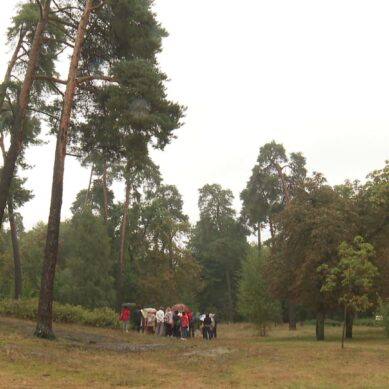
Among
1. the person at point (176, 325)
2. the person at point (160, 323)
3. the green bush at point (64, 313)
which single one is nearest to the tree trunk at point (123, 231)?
the green bush at point (64, 313)

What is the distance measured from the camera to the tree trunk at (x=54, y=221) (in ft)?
50.5

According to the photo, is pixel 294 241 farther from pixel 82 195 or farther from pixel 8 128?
pixel 82 195

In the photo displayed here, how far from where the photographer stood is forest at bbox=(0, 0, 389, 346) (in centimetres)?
1675

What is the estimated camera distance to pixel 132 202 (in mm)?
43625

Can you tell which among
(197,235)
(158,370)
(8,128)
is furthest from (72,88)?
(197,235)

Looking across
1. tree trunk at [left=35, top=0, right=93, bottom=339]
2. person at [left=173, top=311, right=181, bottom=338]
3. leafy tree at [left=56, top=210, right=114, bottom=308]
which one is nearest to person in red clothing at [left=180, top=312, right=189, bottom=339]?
person at [left=173, top=311, right=181, bottom=338]

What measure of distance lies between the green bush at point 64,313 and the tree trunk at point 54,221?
24.6 feet

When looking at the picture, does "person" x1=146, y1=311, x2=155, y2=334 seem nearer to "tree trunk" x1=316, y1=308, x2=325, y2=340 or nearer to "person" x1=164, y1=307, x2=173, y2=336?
"person" x1=164, y1=307, x2=173, y2=336

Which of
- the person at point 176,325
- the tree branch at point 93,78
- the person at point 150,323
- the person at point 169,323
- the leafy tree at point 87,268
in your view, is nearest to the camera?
the tree branch at point 93,78

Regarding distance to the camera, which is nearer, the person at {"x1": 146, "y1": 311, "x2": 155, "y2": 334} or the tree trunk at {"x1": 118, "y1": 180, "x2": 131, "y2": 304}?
the person at {"x1": 146, "y1": 311, "x2": 155, "y2": 334}

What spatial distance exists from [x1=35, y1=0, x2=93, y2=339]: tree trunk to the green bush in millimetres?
7504

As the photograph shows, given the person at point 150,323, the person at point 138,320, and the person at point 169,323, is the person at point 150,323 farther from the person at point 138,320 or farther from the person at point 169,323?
the person at point 169,323

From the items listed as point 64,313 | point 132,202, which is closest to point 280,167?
point 132,202

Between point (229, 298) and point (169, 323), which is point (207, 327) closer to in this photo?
point (169, 323)
